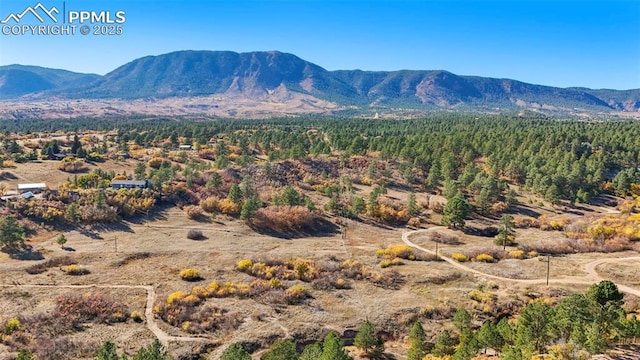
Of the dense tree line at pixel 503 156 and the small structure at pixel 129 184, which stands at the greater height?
the dense tree line at pixel 503 156

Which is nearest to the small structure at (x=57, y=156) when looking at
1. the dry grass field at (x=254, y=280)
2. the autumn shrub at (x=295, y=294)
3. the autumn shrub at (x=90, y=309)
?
the dry grass field at (x=254, y=280)

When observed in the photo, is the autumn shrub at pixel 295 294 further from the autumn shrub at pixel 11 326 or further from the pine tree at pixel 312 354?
the autumn shrub at pixel 11 326

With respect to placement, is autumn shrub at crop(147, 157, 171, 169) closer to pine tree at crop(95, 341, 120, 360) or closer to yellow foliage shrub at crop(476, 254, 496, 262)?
yellow foliage shrub at crop(476, 254, 496, 262)

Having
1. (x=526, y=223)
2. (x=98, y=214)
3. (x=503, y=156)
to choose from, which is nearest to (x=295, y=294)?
(x=98, y=214)

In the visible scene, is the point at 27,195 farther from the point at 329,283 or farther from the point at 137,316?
the point at 329,283

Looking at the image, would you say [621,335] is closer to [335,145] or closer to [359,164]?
[359,164]

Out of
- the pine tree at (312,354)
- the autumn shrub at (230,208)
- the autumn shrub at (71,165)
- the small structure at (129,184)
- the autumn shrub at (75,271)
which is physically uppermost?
the autumn shrub at (71,165)
